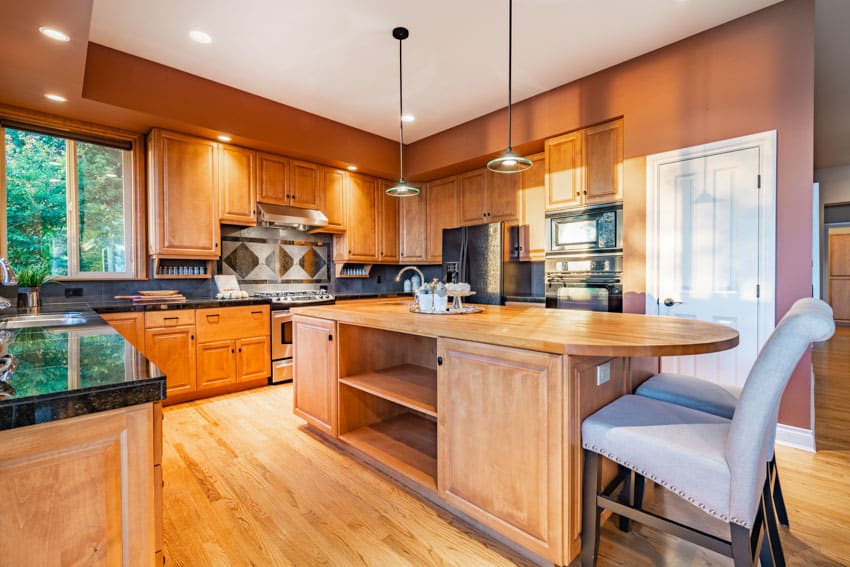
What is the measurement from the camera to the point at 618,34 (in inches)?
108

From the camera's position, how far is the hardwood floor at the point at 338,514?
1523mm

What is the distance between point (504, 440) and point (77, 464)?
1255 mm

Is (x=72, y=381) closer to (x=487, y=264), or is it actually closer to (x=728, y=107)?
(x=728, y=107)

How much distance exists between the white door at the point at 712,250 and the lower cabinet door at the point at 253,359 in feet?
11.4

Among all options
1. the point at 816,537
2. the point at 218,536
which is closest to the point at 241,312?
the point at 218,536

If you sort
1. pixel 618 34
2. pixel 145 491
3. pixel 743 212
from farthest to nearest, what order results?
pixel 618 34
pixel 743 212
pixel 145 491

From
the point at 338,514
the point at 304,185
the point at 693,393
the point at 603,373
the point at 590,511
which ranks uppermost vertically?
the point at 304,185

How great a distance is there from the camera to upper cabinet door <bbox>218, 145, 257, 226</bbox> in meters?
3.77

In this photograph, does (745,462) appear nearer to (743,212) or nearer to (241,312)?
(743,212)

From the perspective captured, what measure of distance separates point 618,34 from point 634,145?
0.80 m

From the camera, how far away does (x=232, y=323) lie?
362 centimetres

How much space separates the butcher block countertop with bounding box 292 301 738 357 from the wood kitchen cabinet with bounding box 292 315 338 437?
281mm

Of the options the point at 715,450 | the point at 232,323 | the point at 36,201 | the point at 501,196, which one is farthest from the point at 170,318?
the point at 715,450

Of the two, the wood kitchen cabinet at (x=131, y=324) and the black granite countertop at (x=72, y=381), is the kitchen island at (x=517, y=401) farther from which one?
the wood kitchen cabinet at (x=131, y=324)
